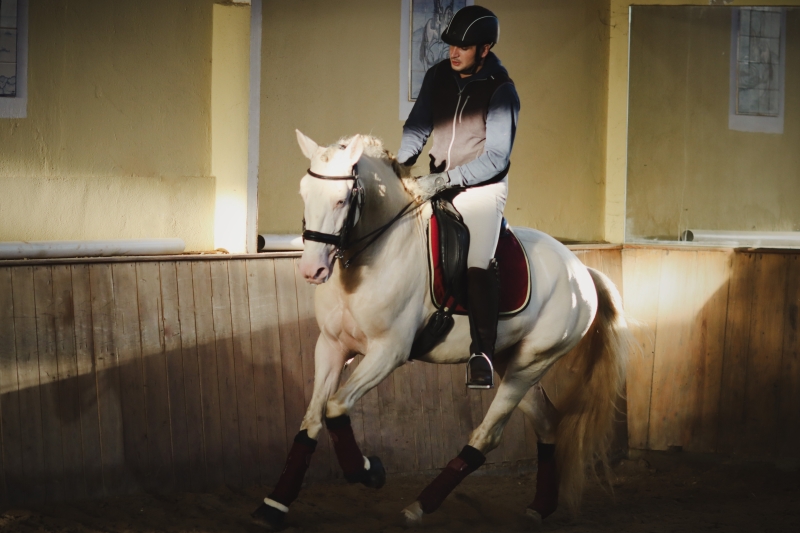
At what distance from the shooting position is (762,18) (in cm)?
678

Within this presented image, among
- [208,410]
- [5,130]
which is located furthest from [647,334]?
[5,130]

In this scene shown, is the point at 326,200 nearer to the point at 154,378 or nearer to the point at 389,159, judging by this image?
the point at 389,159

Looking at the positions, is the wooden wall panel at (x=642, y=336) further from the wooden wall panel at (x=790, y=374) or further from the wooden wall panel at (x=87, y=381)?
the wooden wall panel at (x=87, y=381)

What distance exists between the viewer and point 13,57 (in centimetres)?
540

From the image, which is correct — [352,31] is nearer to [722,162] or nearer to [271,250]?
[271,250]

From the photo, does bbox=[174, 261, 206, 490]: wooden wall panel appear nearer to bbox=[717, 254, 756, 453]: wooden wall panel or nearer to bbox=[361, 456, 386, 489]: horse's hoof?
bbox=[361, 456, 386, 489]: horse's hoof

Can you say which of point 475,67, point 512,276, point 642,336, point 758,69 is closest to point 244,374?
point 512,276

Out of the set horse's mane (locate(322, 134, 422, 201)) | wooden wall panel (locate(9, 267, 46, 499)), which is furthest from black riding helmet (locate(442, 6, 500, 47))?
wooden wall panel (locate(9, 267, 46, 499))

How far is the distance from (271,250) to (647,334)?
295 centimetres

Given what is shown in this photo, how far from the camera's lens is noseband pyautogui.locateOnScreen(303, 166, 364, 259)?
366 cm

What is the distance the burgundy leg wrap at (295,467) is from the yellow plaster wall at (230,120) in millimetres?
2049

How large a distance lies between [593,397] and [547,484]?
0.57 meters

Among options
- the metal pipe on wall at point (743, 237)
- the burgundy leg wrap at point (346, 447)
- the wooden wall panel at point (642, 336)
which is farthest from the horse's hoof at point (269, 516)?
the metal pipe on wall at point (743, 237)

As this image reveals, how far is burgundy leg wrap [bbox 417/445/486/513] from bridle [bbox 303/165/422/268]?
48.9 inches
